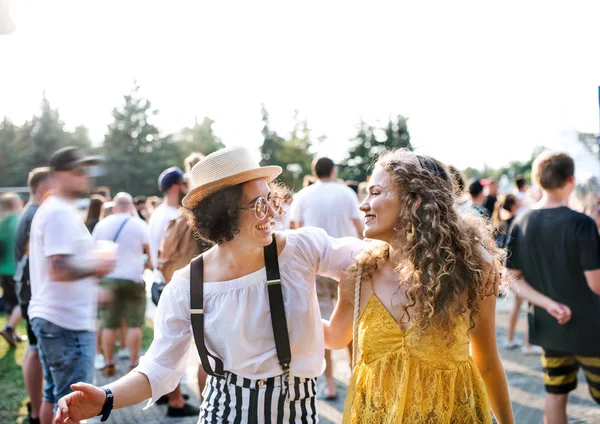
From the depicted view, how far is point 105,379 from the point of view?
6.84 m

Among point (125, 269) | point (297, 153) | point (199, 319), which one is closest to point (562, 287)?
point (199, 319)

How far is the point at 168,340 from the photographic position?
2398 mm

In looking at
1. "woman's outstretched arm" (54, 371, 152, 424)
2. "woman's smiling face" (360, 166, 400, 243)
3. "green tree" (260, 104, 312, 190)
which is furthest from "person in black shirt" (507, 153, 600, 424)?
"green tree" (260, 104, 312, 190)

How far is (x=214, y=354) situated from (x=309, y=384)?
40 centimetres

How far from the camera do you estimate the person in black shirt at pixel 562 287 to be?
→ 13.1ft

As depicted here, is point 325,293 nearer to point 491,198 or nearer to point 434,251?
point 434,251

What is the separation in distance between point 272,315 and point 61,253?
1.91 meters

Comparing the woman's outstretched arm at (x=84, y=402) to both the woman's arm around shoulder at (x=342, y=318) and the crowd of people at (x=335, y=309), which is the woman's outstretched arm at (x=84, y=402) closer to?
the crowd of people at (x=335, y=309)

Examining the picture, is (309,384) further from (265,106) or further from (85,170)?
(265,106)

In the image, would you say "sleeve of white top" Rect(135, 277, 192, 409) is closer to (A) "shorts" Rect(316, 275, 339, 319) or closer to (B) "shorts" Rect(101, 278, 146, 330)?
(B) "shorts" Rect(101, 278, 146, 330)

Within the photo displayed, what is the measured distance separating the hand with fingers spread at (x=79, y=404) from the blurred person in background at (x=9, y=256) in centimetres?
518

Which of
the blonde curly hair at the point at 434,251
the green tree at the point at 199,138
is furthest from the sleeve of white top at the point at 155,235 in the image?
the green tree at the point at 199,138

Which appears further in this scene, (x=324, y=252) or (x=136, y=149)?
(x=136, y=149)

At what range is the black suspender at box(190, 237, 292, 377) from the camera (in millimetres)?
2311
